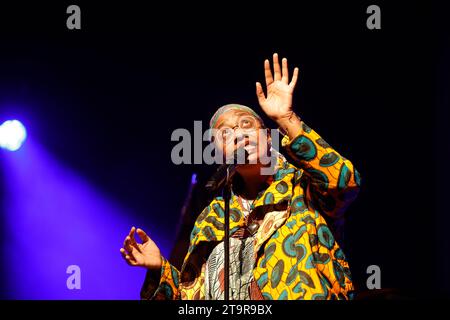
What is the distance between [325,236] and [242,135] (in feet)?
1.93

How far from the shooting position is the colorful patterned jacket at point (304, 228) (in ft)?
8.23

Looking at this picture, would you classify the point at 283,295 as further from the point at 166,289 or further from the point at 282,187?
the point at 166,289

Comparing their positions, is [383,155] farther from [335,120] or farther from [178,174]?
[178,174]

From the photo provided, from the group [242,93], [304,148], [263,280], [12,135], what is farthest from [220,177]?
[12,135]

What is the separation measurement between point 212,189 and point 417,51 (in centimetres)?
225

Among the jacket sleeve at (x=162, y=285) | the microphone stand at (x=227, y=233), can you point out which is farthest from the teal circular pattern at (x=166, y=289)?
the microphone stand at (x=227, y=233)

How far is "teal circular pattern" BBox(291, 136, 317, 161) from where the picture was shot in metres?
2.53

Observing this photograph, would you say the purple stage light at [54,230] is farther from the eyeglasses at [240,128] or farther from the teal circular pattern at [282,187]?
the teal circular pattern at [282,187]

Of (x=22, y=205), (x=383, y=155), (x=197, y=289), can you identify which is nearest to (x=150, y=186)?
(x=22, y=205)

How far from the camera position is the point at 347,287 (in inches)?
102

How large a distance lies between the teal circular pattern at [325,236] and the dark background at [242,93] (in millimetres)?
1476

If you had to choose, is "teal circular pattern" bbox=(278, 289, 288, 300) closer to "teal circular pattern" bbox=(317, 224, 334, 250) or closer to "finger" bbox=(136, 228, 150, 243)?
"teal circular pattern" bbox=(317, 224, 334, 250)

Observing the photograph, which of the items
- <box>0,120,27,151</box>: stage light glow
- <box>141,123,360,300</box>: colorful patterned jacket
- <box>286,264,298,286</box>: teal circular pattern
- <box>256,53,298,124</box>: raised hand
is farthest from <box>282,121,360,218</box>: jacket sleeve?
<box>0,120,27,151</box>: stage light glow

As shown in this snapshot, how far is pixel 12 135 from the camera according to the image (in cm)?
466
